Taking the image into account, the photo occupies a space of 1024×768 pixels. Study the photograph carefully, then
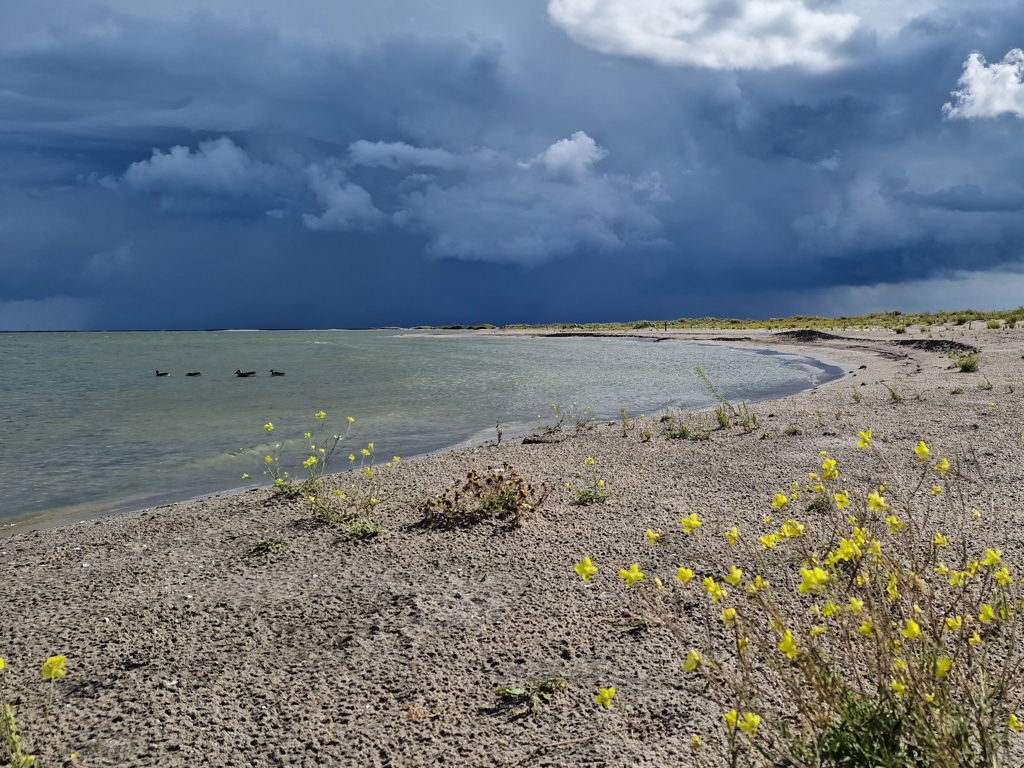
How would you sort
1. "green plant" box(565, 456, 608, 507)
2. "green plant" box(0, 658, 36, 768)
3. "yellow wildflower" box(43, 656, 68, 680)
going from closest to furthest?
"yellow wildflower" box(43, 656, 68, 680)
"green plant" box(0, 658, 36, 768)
"green plant" box(565, 456, 608, 507)

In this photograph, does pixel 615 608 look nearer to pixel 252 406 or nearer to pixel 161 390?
pixel 252 406

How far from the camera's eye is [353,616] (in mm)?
4297

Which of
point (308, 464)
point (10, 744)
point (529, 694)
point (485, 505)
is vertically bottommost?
point (529, 694)

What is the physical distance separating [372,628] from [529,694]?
123 centimetres

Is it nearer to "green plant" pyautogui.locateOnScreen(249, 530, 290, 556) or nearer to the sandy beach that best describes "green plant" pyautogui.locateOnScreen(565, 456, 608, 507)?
the sandy beach

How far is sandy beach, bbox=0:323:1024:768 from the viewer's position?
3.10 meters

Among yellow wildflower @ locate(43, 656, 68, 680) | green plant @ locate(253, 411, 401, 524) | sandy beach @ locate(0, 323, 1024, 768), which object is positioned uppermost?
yellow wildflower @ locate(43, 656, 68, 680)

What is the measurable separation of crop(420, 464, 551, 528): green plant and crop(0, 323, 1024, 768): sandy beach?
0.14 meters

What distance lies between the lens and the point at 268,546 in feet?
Answer: 18.5

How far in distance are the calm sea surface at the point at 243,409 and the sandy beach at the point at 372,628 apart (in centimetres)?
235

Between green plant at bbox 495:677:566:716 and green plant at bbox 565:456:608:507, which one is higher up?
green plant at bbox 565:456:608:507

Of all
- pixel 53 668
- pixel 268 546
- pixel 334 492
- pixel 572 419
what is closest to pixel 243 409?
pixel 572 419

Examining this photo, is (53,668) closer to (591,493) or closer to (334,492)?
(334,492)

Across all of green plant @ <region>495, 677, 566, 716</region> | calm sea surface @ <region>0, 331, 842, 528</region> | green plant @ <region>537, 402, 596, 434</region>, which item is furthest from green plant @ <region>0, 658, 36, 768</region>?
green plant @ <region>537, 402, 596, 434</region>
